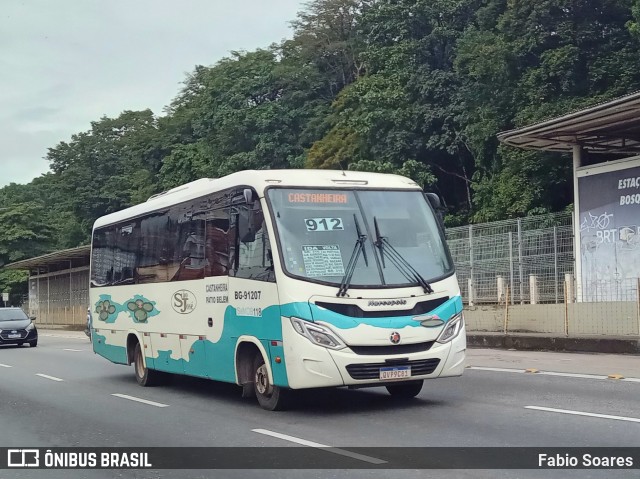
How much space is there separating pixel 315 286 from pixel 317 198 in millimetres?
1330

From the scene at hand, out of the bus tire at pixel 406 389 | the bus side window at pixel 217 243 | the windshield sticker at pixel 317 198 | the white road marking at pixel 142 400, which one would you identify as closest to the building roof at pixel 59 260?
the white road marking at pixel 142 400

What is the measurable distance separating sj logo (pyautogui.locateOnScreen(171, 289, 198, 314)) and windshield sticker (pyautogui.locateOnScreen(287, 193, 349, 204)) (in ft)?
8.93

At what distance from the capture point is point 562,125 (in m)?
22.4

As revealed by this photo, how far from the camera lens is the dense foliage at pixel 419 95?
34.6 meters

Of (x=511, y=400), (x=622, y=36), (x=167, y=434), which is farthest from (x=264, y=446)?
(x=622, y=36)

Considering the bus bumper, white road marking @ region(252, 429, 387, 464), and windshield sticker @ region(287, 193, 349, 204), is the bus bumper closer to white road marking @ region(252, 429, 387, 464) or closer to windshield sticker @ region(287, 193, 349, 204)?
white road marking @ region(252, 429, 387, 464)

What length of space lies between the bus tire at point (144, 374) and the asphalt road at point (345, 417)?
28cm

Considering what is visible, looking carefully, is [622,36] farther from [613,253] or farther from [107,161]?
[107,161]

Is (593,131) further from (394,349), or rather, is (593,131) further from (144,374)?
(394,349)

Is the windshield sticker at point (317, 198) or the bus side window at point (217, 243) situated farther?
the bus side window at point (217, 243)

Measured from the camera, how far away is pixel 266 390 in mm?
11109

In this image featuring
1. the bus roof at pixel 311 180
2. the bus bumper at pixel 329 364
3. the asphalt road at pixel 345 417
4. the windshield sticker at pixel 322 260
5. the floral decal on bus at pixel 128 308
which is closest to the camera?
the asphalt road at pixel 345 417

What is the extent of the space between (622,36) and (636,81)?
276 cm

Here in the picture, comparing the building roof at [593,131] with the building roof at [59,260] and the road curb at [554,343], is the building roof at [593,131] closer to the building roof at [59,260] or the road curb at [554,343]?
the road curb at [554,343]
